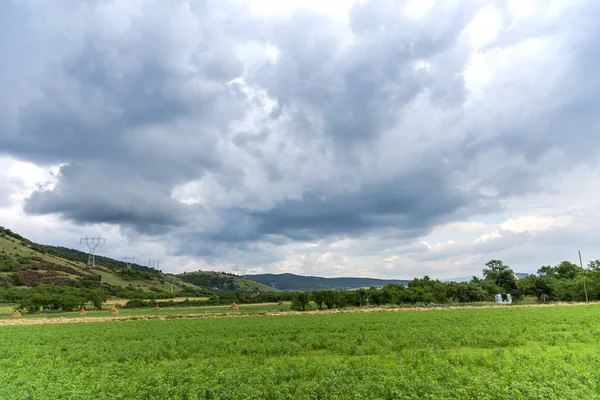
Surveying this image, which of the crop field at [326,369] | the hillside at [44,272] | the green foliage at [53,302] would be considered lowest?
the green foliage at [53,302]

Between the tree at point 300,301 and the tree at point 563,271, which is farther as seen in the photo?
the tree at point 563,271

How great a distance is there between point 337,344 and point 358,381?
418 inches

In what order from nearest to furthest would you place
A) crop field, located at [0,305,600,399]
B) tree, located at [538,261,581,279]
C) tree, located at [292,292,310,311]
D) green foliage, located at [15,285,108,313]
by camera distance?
crop field, located at [0,305,600,399] → green foliage, located at [15,285,108,313] → tree, located at [292,292,310,311] → tree, located at [538,261,581,279]

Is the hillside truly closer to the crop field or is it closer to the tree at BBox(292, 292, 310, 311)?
the tree at BBox(292, 292, 310, 311)

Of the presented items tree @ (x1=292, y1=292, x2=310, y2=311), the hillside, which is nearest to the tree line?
tree @ (x1=292, y1=292, x2=310, y2=311)

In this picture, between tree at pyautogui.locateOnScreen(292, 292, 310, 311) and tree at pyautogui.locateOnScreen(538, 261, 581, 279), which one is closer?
tree at pyautogui.locateOnScreen(292, 292, 310, 311)

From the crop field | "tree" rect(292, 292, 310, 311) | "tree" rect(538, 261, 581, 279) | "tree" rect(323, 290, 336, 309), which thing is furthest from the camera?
"tree" rect(538, 261, 581, 279)

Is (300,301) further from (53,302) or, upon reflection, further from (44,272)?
(44,272)

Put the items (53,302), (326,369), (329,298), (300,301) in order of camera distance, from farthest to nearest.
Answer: (53,302) < (329,298) < (300,301) < (326,369)

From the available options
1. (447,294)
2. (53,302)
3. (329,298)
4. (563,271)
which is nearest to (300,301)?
(329,298)

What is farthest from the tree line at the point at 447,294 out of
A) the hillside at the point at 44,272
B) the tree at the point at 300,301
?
the hillside at the point at 44,272

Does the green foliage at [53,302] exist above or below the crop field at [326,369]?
below

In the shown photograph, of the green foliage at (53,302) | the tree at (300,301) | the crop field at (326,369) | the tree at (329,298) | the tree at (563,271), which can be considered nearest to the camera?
the crop field at (326,369)

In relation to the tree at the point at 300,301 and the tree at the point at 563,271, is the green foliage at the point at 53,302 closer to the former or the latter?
the tree at the point at 300,301
